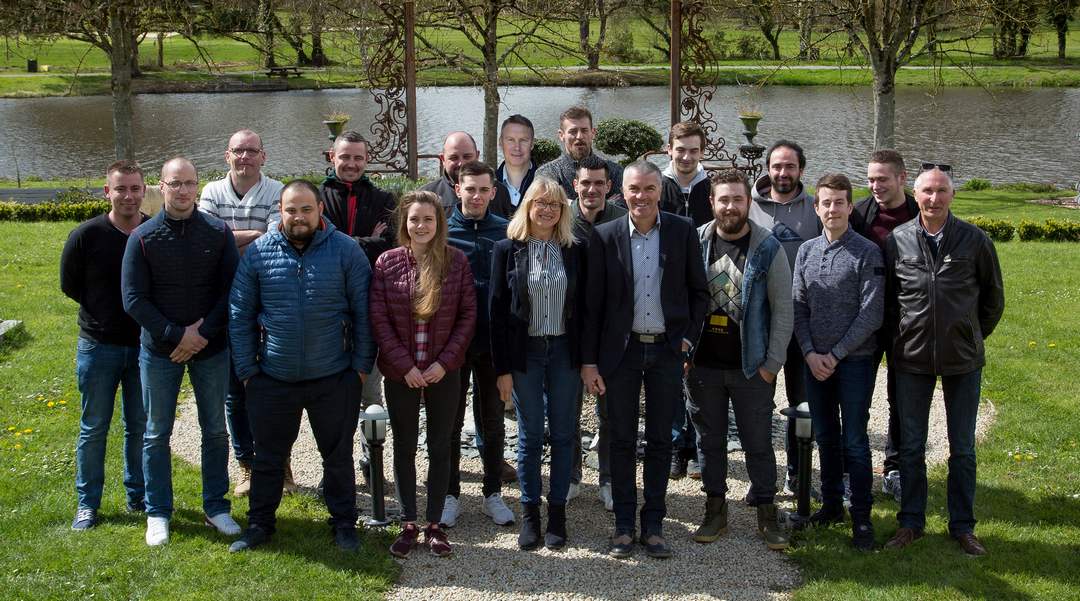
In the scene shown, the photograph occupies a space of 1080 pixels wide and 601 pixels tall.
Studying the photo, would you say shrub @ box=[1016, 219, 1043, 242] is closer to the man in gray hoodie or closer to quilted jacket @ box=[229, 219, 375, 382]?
the man in gray hoodie

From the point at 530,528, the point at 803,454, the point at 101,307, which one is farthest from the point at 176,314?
the point at 803,454

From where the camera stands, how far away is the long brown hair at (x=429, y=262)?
5.44 meters

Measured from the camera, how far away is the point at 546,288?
5.49m

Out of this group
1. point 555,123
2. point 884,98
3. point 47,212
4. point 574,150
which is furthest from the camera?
point 555,123

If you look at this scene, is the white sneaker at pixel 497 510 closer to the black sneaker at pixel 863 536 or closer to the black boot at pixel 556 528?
the black boot at pixel 556 528

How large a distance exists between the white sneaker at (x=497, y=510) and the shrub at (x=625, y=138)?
14283mm

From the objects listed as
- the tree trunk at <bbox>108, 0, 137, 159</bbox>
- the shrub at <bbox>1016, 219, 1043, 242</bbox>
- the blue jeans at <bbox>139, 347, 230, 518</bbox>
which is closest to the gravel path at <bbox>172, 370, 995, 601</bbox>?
the blue jeans at <bbox>139, 347, 230, 518</bbox>

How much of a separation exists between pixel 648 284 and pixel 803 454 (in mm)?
1442

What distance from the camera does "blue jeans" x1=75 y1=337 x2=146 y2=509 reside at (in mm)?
5676

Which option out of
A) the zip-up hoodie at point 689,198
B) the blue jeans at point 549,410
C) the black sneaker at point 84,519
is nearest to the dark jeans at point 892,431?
the zip-up hoodie at point 689,198

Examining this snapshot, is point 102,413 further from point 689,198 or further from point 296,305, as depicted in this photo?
point 689,198

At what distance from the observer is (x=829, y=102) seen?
122 feet

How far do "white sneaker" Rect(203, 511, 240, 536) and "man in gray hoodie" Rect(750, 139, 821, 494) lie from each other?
3.43m

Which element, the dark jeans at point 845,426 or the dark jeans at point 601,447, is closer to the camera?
the dark jeans at point 845,426
